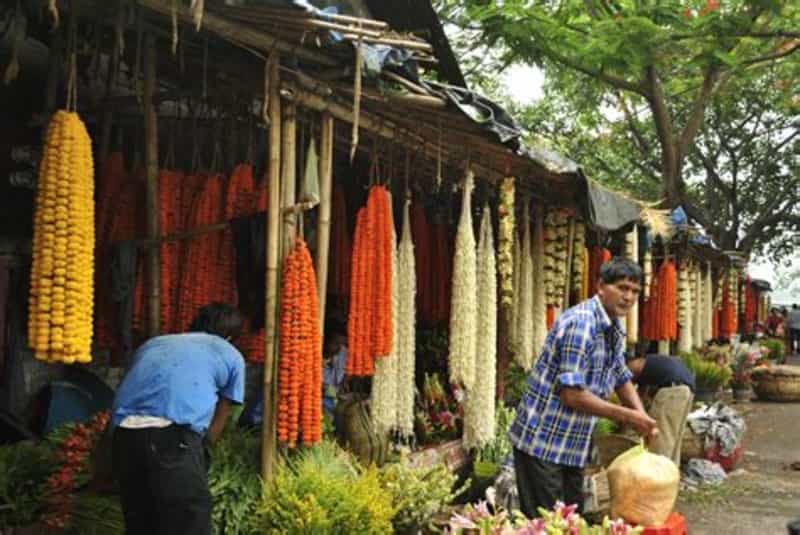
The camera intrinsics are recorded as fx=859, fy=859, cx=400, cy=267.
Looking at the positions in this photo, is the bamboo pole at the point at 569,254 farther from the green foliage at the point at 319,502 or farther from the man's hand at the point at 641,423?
the green foliage at the point at 319,502

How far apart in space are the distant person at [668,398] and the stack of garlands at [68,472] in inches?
226

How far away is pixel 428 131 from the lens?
633cm

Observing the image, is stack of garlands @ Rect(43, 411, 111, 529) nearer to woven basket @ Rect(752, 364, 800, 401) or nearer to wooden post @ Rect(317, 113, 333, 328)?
wooden post @ Rect(317, 113, 333, 328)

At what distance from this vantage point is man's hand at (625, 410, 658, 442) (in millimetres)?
4590

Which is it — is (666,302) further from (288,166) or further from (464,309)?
(288,166)

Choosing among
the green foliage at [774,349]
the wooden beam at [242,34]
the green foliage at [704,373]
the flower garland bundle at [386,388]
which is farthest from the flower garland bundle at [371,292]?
the green foliage at [774,349]

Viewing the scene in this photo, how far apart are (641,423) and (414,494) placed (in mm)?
1661

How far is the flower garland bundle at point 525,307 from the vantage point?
331 inches

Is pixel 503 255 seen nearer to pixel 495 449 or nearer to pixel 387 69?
pixel 495 449

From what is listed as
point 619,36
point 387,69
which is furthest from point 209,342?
point 619,36

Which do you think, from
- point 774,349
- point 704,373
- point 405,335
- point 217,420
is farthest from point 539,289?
point 774,349

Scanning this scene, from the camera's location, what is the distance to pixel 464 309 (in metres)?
6.52

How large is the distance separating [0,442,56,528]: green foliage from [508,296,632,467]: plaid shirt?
8.47ft

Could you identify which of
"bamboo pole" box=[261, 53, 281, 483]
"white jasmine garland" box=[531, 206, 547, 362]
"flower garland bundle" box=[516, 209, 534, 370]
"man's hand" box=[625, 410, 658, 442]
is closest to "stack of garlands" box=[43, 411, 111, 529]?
"bamboo pole" box=[261, 53, 281, 483]
